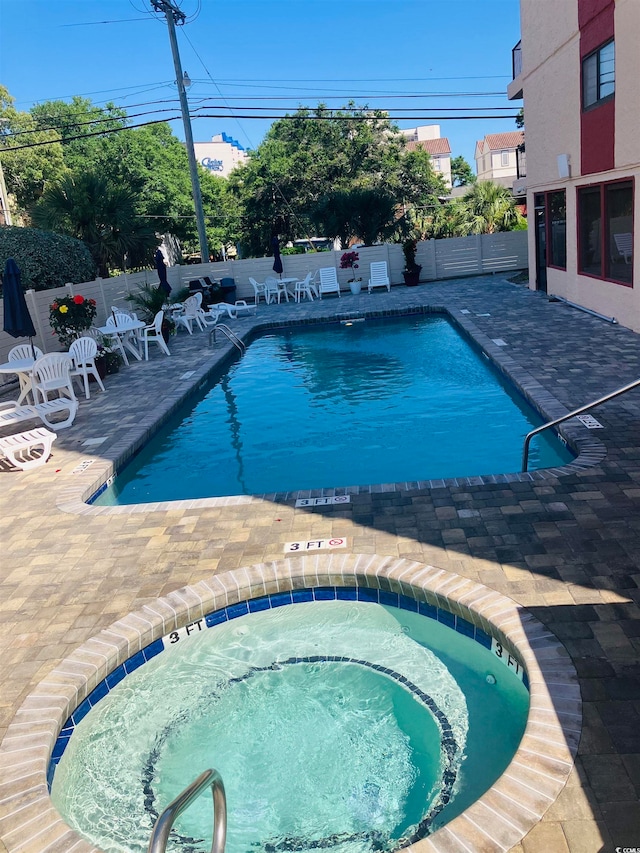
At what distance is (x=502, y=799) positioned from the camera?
2525 mm

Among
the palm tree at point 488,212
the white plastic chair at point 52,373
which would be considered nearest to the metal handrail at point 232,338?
the white plastic chair at point 52,373

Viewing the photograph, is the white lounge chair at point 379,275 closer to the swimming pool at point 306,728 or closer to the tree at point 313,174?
the tree at point 313,174

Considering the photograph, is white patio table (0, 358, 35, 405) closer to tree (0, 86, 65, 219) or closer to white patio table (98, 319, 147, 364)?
white patio table (98, 319, 147, 364)

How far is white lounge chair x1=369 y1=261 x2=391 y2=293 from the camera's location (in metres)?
20.8

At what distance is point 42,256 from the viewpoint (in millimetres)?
14289

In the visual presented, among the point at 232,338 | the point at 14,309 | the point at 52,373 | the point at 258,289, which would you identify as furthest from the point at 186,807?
the point at 258,289

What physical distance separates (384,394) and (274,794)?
7494 millimetres

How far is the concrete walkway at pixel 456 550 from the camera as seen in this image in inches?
108

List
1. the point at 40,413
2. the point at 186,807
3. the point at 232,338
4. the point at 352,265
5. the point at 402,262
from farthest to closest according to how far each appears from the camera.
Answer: the point at 402,262
the point at 352,265
the point at 232,338
the point at 40,413
the point at 186,807

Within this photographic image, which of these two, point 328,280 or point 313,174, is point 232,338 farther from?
point 313,174

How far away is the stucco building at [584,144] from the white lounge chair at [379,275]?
5.72 metres

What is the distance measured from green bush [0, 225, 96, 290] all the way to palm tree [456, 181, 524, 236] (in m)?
17.4

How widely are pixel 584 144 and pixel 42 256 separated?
11.5m

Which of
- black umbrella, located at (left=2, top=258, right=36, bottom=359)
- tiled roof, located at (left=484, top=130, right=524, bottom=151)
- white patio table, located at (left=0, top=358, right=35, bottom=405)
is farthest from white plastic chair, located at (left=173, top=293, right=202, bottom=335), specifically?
tiled roof, located at (left=484, top=130, right=524, bottom=151)
